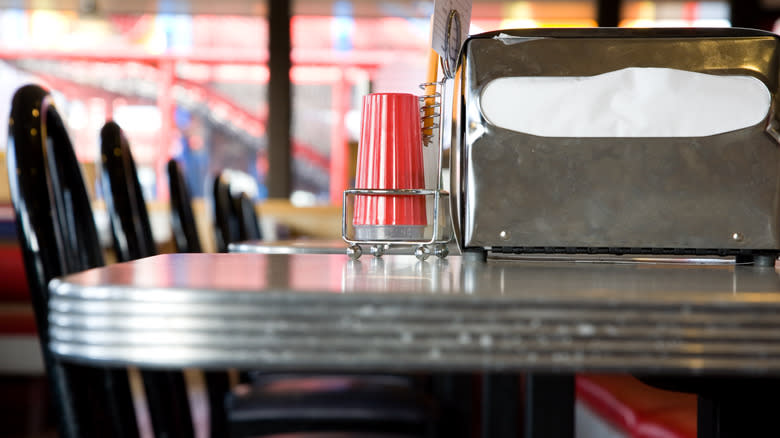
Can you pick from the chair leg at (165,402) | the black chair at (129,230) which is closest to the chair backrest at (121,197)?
the black chair at (129,230)

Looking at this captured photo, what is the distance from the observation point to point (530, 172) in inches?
27.2

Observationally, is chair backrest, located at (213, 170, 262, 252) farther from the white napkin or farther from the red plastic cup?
the white napkin


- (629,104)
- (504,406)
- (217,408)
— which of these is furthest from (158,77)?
(629,104)

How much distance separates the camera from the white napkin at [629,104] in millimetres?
684

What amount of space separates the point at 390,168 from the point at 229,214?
1.28 meters

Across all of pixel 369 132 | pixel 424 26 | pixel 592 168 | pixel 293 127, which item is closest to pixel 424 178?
pixel 369 132

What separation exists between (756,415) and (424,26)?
4.55 meters

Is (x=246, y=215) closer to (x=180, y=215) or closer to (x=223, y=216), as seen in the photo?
(x=223, y=216)

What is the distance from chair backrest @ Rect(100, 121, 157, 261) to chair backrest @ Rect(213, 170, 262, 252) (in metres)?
0.57

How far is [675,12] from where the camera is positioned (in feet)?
16.1

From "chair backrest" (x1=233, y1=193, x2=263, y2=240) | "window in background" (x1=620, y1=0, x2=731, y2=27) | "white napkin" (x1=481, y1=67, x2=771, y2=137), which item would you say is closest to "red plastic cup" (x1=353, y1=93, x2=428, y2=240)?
"white napkin" (x1=481, y1=67, x2=771, y2=137)

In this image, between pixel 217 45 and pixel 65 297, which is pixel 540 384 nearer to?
pixel 65 297

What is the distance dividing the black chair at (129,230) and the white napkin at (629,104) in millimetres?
511

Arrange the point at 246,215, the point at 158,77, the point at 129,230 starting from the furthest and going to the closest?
the point at 158,77, the point at 246,215, the point at 129,230
